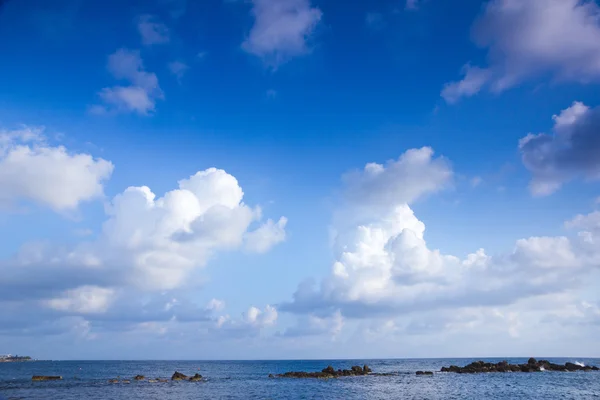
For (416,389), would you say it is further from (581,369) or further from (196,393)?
(581,369)

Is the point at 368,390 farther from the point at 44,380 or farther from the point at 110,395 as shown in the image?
the point at 44,380

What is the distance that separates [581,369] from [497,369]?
37.7 m

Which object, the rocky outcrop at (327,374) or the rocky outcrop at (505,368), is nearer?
the rocky outcrop at (327,374)

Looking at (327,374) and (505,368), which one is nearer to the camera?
(327,374)

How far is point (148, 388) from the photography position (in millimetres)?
89125

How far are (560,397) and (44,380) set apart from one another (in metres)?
109

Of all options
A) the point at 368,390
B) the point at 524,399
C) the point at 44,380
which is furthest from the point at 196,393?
the point at 524,399

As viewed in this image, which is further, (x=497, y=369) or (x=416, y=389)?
(x=497, y=369)

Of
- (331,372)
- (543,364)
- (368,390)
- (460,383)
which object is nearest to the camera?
(368,390)

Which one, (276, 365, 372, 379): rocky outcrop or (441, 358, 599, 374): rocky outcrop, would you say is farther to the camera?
(441, 358, 599, 374): rocky outcrop

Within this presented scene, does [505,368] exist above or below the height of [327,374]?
below

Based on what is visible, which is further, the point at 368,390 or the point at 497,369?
the point at 497,369

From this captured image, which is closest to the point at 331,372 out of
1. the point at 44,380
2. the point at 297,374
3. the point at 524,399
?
the point at 297,374

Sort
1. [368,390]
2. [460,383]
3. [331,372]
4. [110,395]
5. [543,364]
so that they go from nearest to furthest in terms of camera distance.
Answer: [110,395] < [368,390] < [460,383] < [331,372] < [543,364]
